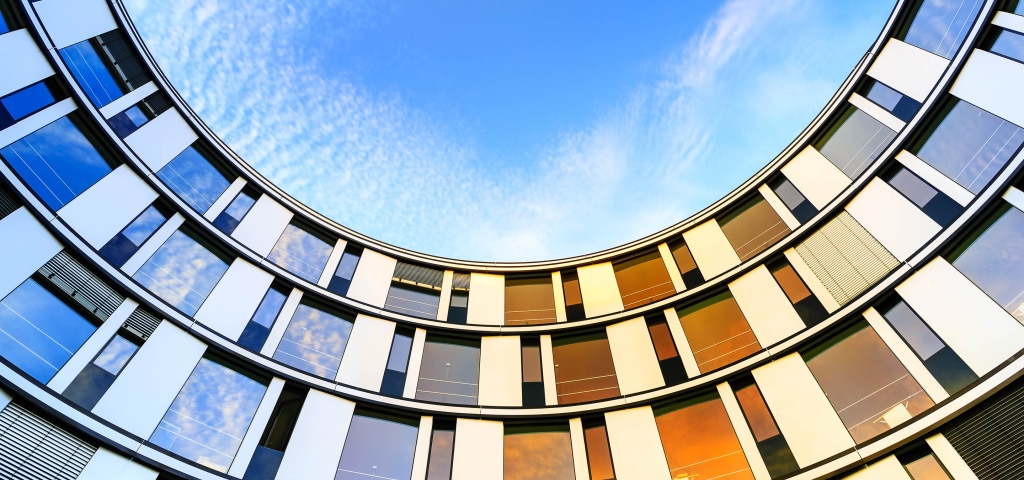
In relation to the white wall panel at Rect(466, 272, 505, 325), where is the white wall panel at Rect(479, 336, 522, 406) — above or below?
below

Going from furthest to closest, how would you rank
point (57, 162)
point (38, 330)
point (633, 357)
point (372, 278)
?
1. point (372, 278)
2. point (633, 357)
3. point (57, 162)
4. point (38, 330)

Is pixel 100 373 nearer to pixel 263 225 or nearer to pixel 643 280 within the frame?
pixel 263 225

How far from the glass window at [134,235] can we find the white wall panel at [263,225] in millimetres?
2396

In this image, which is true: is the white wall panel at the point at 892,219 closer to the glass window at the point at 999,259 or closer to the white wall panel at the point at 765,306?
the glass window at the point at 999,259

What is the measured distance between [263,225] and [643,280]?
15480 millimetres

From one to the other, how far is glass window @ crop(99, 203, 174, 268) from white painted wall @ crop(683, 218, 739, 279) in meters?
19.4

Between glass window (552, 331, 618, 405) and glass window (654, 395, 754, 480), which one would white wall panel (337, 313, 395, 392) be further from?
glass window (654, 395, 754, 480)

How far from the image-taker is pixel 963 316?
12883 mm

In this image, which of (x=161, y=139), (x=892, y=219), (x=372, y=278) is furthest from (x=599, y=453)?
(x=161, y=139)

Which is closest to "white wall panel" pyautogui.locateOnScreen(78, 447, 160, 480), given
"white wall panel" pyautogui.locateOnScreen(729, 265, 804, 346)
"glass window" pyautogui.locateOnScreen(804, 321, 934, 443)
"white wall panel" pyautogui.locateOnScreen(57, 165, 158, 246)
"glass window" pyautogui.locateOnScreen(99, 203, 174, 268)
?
"glass window" pyautogui.locateOnScreen(99, 203, 174, 268)

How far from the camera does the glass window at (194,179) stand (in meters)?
18.4

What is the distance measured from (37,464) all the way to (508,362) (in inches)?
532

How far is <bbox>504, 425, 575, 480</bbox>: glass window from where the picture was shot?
1703 centimetres

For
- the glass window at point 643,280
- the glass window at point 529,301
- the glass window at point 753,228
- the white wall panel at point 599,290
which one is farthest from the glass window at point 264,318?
the glass window at point 753,228
